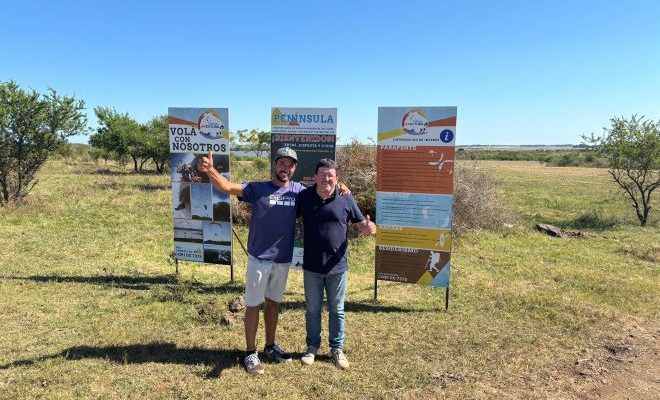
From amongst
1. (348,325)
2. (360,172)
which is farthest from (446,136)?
(360,172)

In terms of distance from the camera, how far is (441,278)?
6422 mm

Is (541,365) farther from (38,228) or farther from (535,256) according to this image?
(38,228)

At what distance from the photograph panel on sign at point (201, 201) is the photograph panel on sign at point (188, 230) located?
0.45 ft

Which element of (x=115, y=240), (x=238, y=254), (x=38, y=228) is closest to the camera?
(x=238, y=254)

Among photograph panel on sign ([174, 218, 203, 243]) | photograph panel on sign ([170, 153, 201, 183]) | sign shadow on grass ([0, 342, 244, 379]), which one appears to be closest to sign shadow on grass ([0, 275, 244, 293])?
photograph panel on sign ([174, 218, 203, 243])

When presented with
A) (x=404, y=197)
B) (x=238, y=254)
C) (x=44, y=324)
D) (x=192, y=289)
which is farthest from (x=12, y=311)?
(x=404, y=197)

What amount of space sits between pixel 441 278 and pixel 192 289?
380cm

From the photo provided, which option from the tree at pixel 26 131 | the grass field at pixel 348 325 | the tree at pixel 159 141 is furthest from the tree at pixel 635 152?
the tree at pixel 159 141

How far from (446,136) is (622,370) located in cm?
333

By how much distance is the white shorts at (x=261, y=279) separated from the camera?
4.18 meters

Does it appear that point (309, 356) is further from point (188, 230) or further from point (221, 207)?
point (188, 230)

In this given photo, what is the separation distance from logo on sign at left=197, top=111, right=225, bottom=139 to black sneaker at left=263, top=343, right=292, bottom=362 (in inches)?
140

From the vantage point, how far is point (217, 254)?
7.38 metres

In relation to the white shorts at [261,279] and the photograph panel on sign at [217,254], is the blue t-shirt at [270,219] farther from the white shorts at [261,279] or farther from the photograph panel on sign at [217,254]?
the photograph panel on sign at [217,254]
